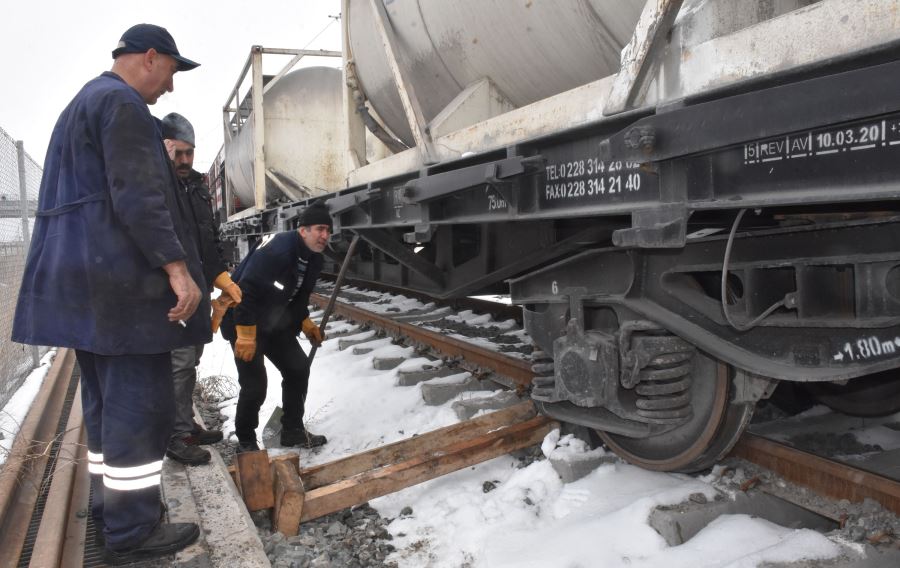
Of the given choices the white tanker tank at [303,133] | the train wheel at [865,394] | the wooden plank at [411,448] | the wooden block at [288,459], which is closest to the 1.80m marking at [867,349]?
the train wheel at [865,394]

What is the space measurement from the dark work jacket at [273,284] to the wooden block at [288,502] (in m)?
1.29

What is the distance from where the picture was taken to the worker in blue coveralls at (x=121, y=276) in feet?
7.85

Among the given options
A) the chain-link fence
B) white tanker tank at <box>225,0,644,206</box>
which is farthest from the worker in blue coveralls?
the chain-link fence

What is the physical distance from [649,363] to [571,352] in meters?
0.39

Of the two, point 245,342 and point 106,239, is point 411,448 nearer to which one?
point 245,342

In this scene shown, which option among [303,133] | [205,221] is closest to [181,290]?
[205,221]

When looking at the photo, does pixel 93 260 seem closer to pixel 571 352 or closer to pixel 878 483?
pixel 571 352

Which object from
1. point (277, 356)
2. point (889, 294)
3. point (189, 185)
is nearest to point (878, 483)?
point (889, 294)

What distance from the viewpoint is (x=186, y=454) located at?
11.3 ft

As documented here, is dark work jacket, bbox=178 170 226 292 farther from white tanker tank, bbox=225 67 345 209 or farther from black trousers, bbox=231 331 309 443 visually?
white tanker tank, bbox=225 67 345 209

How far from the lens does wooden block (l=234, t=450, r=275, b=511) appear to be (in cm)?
313

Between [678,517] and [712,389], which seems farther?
[712,389]

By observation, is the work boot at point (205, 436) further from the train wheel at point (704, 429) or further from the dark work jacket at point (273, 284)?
the train wheel at point (704, 429)

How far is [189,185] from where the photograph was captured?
442 centimetres
